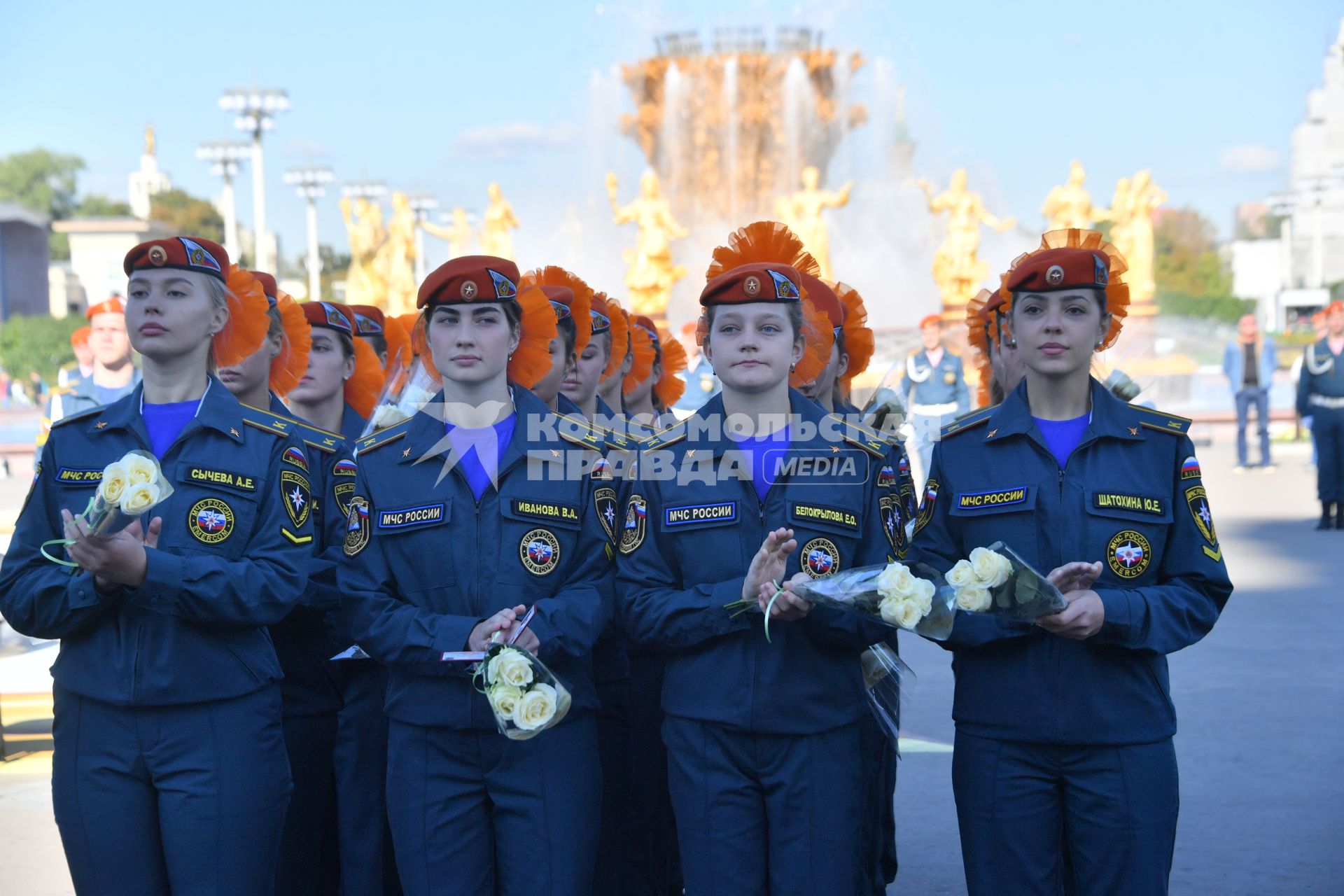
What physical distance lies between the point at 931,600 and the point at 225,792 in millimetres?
1835

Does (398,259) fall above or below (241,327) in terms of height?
above

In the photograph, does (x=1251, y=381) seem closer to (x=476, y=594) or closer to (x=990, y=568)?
(x=990, y=568)

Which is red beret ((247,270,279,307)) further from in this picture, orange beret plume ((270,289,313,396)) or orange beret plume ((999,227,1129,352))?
orange beret plume ((999,227,1129,352))

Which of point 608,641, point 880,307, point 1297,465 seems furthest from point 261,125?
point 608,641

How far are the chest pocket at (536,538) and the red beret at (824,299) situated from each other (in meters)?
1.35

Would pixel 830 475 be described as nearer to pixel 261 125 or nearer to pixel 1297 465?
pixel 1297 465

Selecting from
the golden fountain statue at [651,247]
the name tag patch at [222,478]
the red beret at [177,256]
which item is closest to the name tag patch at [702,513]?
the name tag patch at [222,478]

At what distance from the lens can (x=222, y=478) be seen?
3697 mm

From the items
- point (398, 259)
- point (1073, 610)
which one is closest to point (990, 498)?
point (1073, 610)

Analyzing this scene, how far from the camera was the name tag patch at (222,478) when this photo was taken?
3.67 metres

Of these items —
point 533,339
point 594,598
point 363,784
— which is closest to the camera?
point 594,598

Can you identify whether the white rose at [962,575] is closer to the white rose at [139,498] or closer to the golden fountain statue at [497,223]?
the white rose at [139,498]

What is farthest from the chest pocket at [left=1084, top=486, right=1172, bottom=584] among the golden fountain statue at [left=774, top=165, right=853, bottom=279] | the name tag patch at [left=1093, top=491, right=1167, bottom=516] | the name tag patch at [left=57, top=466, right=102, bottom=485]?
the golden fountain statue at [left=774, top=165, right=853, bottom=279]

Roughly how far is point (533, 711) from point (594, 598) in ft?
1.83
